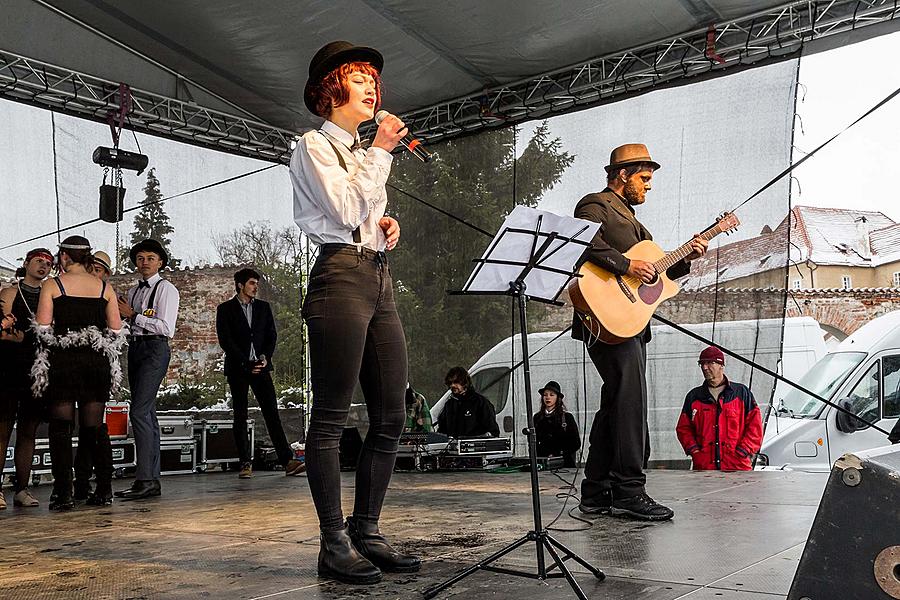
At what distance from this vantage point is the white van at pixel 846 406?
23.3 ft

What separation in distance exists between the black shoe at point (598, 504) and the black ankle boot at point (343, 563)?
1.67 meters

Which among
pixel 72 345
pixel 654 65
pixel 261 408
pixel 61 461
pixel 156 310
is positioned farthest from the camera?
pixel 261 408

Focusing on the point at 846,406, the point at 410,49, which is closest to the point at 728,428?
the point at 846,406

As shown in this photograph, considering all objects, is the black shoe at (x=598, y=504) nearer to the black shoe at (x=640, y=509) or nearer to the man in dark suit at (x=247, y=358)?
the black shoe at (x=640, y=509)

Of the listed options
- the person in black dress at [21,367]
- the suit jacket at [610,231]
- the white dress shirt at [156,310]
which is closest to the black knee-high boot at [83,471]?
the person in black dress at [21,367]

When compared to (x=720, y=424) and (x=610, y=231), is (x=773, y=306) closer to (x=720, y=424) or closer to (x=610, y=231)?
(x=720, y=424)

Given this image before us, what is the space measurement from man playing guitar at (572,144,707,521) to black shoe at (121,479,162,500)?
3.11 metres

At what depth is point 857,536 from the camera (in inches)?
48.7

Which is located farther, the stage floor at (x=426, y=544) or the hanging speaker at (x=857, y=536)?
the stage floor at (x=426, y=544)

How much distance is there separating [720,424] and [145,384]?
4.02 meters

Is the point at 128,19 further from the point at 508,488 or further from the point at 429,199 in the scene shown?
the point at 508,488

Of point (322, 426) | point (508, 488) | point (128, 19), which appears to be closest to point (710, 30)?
point (508, 488)

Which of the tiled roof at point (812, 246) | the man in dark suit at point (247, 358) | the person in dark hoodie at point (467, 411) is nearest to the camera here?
the tiled roof at point (812, 246)

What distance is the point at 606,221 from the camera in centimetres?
400
